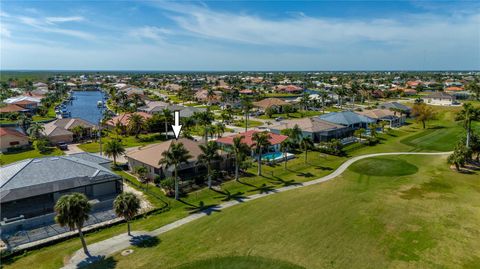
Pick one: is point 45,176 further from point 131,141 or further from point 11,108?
point 11,108

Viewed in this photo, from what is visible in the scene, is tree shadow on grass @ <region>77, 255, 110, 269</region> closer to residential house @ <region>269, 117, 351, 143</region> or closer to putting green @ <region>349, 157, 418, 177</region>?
putting green @ <region>349, 157, 418, 177</region>

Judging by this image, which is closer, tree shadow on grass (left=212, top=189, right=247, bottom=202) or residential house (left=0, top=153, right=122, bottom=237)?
residential house (left=0, top=153, right=122, bottom=237)

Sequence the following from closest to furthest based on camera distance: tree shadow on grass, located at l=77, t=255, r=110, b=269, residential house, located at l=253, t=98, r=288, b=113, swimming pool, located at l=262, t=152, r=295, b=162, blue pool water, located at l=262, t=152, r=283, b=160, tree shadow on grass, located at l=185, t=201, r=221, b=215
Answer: tree shadow on grass, located at l=77, t=255, r=110, b=269 < tree shadow on grass, located at l=185, t=201, r=221, b=215 < swimming pool, located at l=262, t=152, r=295, b=162 < blue pool water, located at l=262, t=152, r=283, b=160 < residential house, located at l=253, t=98, r=288, b=113

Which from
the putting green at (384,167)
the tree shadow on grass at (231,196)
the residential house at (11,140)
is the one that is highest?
the residential house at (11,140)

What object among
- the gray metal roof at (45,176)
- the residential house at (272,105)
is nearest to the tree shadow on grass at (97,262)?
the gray metal roof at (45,176)

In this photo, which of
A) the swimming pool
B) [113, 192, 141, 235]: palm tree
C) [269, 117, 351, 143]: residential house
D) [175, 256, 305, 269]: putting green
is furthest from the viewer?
[269, 117, 351, 143]: residential house

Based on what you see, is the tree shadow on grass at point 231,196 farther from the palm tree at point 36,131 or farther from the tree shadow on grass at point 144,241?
the palm tree at point 36,131

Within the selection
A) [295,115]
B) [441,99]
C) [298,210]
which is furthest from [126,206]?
[441,99]

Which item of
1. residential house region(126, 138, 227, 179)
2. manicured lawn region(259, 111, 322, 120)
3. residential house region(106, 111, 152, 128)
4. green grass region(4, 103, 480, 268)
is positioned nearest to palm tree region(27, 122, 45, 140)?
residential house region(106, 111, 152, 128)
